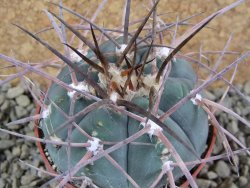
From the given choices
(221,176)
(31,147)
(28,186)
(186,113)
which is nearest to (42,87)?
(31,147)

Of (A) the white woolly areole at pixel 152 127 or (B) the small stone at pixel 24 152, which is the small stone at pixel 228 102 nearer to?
(B) the small stone at pixel 24 152

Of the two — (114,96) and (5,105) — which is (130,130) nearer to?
(114,96)

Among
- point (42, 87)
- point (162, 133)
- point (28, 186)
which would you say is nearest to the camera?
point (162, 133)

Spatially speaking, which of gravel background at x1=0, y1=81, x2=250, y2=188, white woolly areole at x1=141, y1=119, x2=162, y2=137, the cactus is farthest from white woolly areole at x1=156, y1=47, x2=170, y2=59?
gravel background at x1=0, y1=81, x2=250, y2=188

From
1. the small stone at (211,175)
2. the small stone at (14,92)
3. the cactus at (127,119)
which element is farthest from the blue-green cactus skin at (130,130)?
the small stone at (14,92)

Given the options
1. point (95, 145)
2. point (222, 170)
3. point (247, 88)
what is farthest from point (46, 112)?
point (247, 88)

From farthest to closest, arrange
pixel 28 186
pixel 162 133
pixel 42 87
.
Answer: pixel 42 87 → pixel 28 186 → pixel 162 133

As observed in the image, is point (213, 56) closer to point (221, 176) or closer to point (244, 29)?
point (244, 29)

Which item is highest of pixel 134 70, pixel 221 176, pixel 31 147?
pixel 134 70
